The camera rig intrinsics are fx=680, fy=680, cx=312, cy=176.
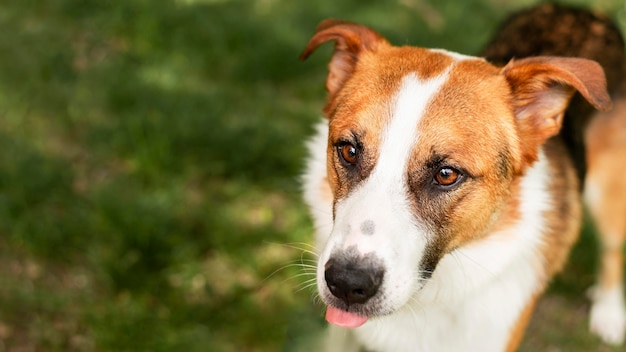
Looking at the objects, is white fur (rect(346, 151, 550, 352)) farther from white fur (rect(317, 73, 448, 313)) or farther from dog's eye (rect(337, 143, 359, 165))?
dog's eye (rect(337, 143, 359, 165))

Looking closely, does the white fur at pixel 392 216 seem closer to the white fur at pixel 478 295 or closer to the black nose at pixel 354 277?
the black nose at pixel 354 277

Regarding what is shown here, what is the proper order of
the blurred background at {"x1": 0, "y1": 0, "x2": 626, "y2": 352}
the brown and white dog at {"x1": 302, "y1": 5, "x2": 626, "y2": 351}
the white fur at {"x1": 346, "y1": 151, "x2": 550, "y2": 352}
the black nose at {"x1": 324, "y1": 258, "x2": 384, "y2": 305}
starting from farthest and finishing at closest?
the blurred background at {"x1": 0, "y1": 0, "x2": 626, "y2": 352} → the white fur at {"x1": 346, "y1": 151, "x2": 550, "y2": 352} → the brown and white dog at {"x1": 302, "y1": 5, "x2": 626, "y2": 351} → the black nose at {"x1": 324, "y1": 258, "x2": 384, "y2": 305}

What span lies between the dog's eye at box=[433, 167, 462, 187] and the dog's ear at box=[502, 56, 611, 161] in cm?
48

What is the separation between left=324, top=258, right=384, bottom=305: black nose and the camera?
279 centimetres

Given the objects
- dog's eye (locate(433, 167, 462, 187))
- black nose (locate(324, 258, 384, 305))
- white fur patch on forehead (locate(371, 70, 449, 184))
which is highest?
white fur patch on forehead (locate(371, 70, 449, 184))

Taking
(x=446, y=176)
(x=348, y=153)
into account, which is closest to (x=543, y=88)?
(x=446, y=176)

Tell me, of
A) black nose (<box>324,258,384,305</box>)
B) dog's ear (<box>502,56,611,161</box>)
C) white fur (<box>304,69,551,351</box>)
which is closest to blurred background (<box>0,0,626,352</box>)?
white fur (<box>304,69,551,351</box>)

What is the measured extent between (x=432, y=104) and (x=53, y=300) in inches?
109

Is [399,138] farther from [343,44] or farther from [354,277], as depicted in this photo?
[343,44]

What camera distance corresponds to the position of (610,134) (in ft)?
14.2

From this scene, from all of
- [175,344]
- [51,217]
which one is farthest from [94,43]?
[175,344]

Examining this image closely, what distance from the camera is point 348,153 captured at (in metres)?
3.14

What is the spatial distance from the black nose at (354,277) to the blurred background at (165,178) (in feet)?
2.15

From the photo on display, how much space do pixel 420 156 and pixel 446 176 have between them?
0.60 feet
